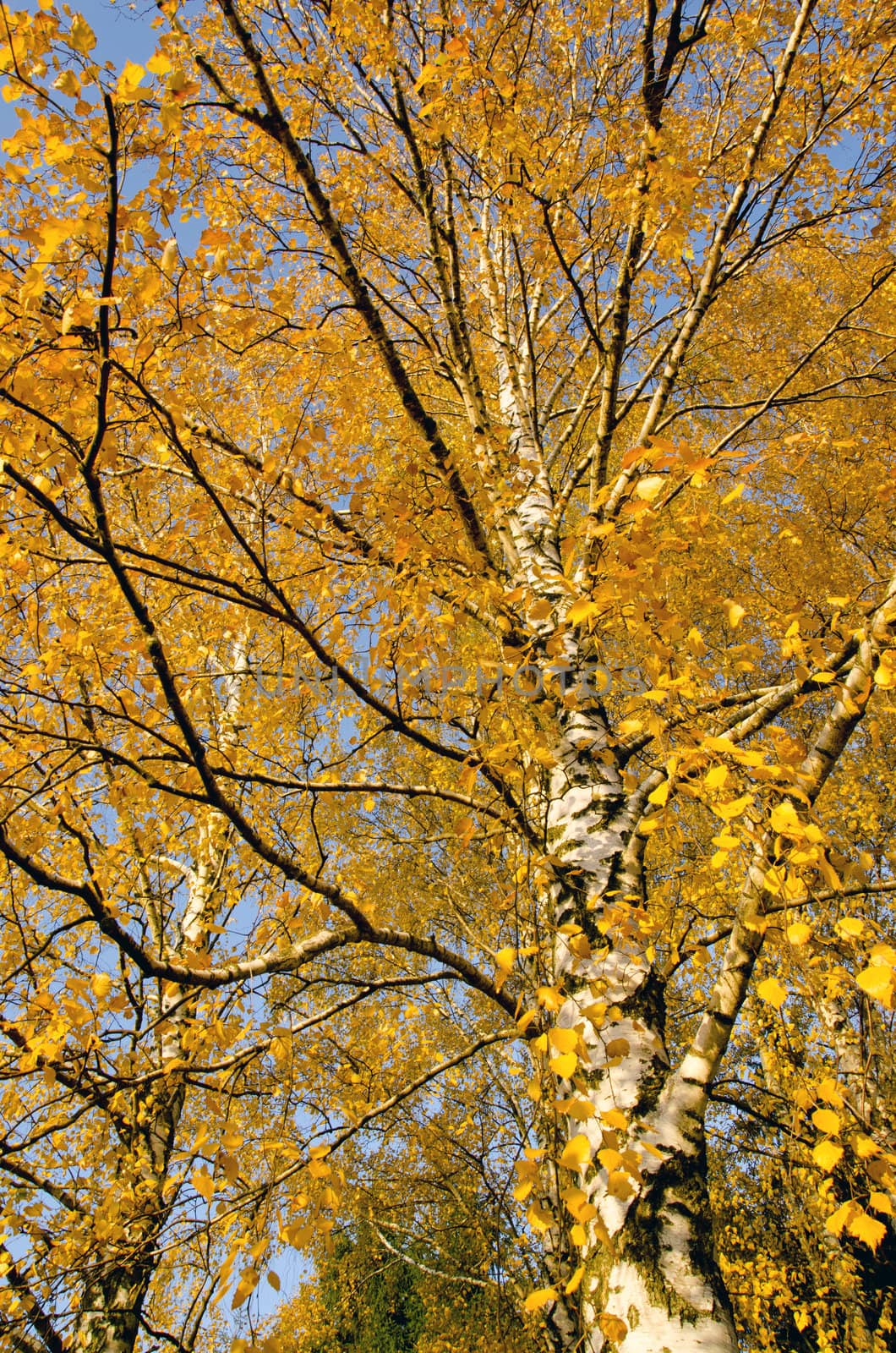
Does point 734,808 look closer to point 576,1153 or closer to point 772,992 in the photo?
point 772,992

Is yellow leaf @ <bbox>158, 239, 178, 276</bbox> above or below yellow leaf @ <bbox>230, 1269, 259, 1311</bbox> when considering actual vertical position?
above

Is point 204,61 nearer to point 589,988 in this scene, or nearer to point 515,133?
point 515,133

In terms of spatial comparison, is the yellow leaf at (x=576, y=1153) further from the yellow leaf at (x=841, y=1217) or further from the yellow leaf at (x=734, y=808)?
the yellow leaf at (x=734, y=808)

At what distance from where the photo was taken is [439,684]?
2.29 m

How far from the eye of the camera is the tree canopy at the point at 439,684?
1604mm

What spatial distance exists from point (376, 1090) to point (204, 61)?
4.90 meters

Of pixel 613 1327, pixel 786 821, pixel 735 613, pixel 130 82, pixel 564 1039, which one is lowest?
pixel 613 1327

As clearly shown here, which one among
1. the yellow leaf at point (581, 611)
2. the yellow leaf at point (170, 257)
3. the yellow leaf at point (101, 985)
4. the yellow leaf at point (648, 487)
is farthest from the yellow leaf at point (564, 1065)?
the yellow leaf at point (170, 257)

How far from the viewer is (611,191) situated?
3.19 m

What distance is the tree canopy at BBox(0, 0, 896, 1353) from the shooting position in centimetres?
160

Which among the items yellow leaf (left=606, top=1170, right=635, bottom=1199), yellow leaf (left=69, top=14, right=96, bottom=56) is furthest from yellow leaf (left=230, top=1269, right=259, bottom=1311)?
yellow leaf (left=69, top=14, right=96, bottom=56)

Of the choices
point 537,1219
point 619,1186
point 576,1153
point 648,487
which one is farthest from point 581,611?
point 537,1219

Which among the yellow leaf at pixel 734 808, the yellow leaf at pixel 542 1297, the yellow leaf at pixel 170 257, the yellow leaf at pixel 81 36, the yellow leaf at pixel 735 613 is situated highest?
the yellow leaf at pixel 81 36

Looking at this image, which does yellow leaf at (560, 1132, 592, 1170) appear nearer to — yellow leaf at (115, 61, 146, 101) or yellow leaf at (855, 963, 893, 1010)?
yellow leaf at (855, 963, 893, 1010)
